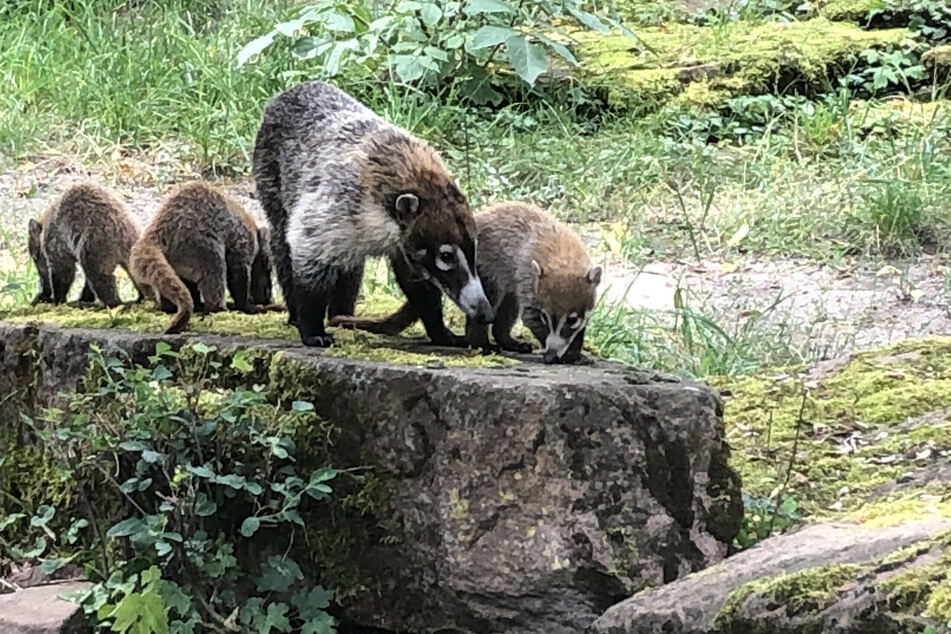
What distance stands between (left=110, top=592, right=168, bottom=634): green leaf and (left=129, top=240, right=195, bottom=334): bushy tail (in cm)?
106

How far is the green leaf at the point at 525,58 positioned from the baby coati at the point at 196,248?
2.56m

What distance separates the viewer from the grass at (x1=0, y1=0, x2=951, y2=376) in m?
7.49

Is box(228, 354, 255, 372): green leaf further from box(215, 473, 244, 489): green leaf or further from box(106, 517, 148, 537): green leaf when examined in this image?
box(106, 517, 148, 537): green leaf

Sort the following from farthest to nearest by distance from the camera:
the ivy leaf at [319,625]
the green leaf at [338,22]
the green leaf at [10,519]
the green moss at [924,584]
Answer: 1. the green leaf at [338,22]
2. the green leaf at [10,519]
3. the ivy leaf at [319,625]
4. the green moss at [924,584]

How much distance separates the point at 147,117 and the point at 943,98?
5.70 m

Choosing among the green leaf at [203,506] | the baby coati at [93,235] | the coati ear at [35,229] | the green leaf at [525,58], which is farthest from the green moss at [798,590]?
the green leaf at [525,58]

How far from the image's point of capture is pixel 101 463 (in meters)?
3.51

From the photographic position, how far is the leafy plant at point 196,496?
3.40 meters

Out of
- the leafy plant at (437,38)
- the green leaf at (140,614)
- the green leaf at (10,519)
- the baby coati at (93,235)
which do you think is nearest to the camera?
the green leaf at (140,614)

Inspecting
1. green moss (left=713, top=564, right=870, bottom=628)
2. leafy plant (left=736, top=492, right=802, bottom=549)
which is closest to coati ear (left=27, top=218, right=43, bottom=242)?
leafy plant (left=736, top=492, right=802, bottom=549)

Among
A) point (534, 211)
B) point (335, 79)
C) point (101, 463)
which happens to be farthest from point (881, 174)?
point (101, 463)

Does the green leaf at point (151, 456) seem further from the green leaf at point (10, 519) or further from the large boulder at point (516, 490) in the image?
the green leaf at point (10, 519)

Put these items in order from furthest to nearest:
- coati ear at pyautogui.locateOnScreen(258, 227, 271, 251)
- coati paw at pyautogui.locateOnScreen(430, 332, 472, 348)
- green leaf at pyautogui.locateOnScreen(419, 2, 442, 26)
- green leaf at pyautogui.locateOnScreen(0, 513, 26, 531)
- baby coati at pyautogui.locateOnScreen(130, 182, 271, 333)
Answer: green leaf at pyautogui.locateOnScreen(419, 2, 442, 26), coati ear at pyautogui.locateOnScreen(258, 227, 271, 251), baby coati at pyautogui.locateOnScreen(130, 182, 271, 333), coati paw at pyautogui.locateOnScreen(430, 332, 472, 348), green leaf at pyautogui.locateOnScreen(0, 513, 26, 531)

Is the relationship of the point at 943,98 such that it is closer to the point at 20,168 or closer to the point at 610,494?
the point at 20,168
